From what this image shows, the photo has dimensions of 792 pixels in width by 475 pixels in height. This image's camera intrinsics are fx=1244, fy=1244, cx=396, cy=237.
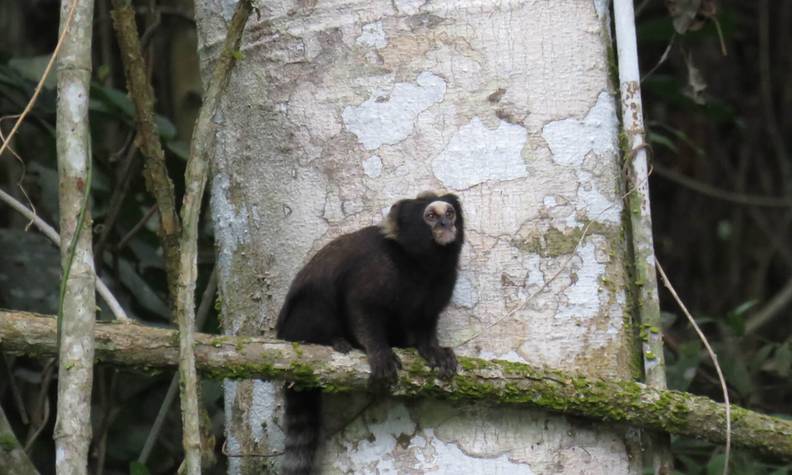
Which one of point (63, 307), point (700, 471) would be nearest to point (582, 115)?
point (63, 307)

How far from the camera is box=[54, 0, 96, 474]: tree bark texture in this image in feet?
7.76

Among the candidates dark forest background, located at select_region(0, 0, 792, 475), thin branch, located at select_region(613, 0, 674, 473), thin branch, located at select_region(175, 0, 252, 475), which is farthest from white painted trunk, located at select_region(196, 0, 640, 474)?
dark forest background, located at select_region(0, 0, 792, 475)

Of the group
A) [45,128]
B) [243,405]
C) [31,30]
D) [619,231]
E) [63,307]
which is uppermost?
[31,30]

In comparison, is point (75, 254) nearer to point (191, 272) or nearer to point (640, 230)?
point (191, 272)

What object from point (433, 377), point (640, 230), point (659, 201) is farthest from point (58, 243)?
point (659, 201)

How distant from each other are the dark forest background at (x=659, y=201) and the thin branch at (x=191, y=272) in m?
0.70

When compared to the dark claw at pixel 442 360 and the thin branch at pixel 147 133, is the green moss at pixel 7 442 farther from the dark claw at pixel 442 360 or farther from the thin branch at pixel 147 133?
the dark claw at pixel 442 360

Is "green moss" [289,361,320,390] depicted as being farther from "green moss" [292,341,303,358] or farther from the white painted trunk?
the white painted trunk

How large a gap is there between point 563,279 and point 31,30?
474cm

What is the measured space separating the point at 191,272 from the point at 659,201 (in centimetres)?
551

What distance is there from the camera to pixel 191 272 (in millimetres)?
2447

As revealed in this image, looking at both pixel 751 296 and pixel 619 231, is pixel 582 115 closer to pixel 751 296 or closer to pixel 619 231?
pixel 619 231

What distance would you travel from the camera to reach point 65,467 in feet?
7.70

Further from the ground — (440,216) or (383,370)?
(440,216)
